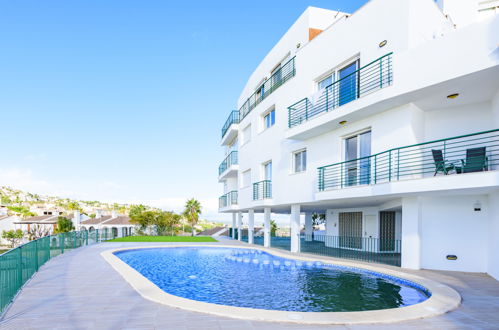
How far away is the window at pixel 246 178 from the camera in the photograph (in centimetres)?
2416

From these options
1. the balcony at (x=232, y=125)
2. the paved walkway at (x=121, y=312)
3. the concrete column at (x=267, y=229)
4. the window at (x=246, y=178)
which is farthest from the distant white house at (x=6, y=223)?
the paved walkway at (x=121, y=312)

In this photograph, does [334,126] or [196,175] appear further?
[196,175]

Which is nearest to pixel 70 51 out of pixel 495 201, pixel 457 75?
pixel 457 75

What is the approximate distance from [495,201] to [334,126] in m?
6.19

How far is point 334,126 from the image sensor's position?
13.5 m

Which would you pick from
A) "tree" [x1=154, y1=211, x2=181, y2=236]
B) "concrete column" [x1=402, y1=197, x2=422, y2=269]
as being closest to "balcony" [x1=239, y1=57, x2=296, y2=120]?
"concrete column" [x1=402, y1=197, x2=422, y2=269]

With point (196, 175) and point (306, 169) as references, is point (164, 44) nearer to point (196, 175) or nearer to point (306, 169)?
point (306, 169)

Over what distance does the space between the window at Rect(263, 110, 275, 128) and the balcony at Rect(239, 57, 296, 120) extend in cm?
113

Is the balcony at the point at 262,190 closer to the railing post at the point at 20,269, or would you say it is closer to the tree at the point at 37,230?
the railing post at the point at 20,269

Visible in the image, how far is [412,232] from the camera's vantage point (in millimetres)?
10445

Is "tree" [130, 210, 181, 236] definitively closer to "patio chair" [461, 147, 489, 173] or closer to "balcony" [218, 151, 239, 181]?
"balcony" [218, 151, 239, 181]

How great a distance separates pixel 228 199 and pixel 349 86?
17.2 m

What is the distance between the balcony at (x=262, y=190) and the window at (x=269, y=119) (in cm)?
370

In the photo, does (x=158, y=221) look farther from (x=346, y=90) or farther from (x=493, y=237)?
(x=493, y=237)
